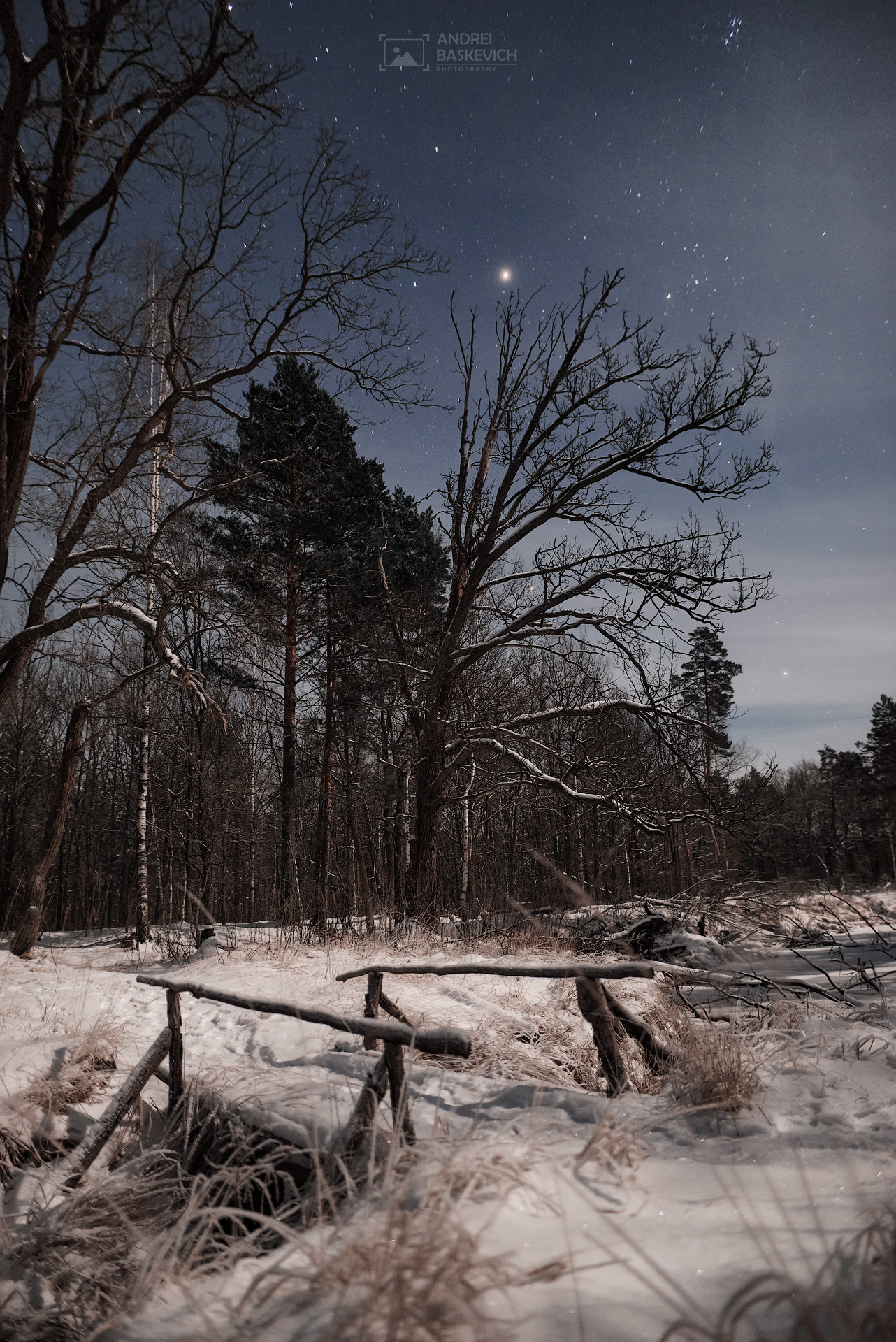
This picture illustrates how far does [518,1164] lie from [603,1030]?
1.24m

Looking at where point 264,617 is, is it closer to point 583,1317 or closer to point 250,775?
point 583,1317

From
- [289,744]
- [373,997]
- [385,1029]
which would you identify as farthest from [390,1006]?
[289,744]

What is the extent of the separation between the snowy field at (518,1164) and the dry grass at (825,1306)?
5cm

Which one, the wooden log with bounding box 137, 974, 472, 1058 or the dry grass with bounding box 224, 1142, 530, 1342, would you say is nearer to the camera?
the dry grass with bounding box 224, 1142, 530, 1342

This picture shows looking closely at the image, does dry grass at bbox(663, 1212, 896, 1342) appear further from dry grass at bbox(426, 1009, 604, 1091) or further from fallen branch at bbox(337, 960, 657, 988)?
dry grass at bbox(426, 1009, 604, 1091)

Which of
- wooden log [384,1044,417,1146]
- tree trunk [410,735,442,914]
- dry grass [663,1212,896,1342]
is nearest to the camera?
dry grass [663,1212,896,1342]

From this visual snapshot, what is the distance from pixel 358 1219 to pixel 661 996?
12.5 feet

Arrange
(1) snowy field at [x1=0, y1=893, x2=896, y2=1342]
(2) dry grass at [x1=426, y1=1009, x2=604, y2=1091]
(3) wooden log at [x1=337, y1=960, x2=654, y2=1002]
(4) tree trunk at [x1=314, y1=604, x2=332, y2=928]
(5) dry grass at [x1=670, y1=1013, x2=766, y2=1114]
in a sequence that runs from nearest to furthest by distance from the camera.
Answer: (1) snowy field at [x1=0, y1=893, x2=896, y2=1342] → (5) dry grass at [x1=670, y1=1013, x2=766, y2=1114] → (3) wooden log at [x1=337, y1=960, x2=654, y2=1002] → (2) dry grass at [x1=426, y1=1009, x2=604, y2=1091] → (4) tree trunk at [x1=314, y1=604, x2=332, y2=928]

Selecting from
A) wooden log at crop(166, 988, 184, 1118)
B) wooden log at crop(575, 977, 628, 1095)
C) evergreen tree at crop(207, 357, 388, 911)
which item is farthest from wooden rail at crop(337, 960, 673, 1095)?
evergreen tree at crop(207, 357, 388, 911)

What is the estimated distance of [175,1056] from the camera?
3979 mm

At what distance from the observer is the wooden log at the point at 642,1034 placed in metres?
3.53

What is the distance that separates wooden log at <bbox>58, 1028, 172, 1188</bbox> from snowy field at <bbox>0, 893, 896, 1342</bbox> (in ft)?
0.41

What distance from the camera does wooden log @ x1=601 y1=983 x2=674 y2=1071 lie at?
3.53 m

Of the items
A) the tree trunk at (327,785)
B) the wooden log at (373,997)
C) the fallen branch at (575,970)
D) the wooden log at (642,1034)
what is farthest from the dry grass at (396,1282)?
the tree trunk at (327,785)
